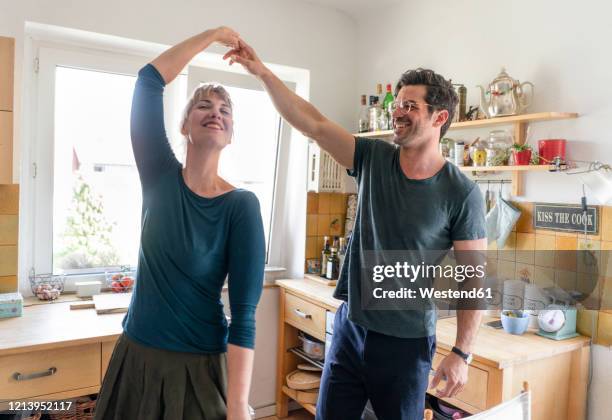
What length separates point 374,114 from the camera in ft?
9.45

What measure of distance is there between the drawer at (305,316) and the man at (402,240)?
983 millimetres

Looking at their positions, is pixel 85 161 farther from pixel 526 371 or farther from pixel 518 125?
pixel 526 371

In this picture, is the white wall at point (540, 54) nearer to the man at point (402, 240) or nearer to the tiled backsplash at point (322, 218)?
the man at point (402, 240)

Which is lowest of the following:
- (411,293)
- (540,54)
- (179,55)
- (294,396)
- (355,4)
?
(294,396)

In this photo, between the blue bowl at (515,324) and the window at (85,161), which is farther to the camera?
the window at (85,161)

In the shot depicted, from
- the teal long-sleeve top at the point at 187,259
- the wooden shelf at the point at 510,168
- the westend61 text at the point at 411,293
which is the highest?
the wooden shelf at the point at 510,168

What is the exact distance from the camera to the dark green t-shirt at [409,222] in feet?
4.82

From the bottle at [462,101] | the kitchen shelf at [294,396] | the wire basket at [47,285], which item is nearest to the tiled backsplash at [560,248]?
the bottle at [462,101]

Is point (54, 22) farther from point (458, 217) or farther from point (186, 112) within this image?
point (458, 217)

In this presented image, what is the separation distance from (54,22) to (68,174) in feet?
2.39

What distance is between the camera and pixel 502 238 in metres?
2.25

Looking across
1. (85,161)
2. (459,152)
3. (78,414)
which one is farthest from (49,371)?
(459,152)

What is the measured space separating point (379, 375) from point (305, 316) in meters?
1.25

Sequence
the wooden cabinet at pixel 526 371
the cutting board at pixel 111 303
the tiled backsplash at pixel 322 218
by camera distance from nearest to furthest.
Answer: the wooden cabinet at pixel 526 371 → the cutting board at pixel 111 303 → the tiled backsplash at pixel 322 218
